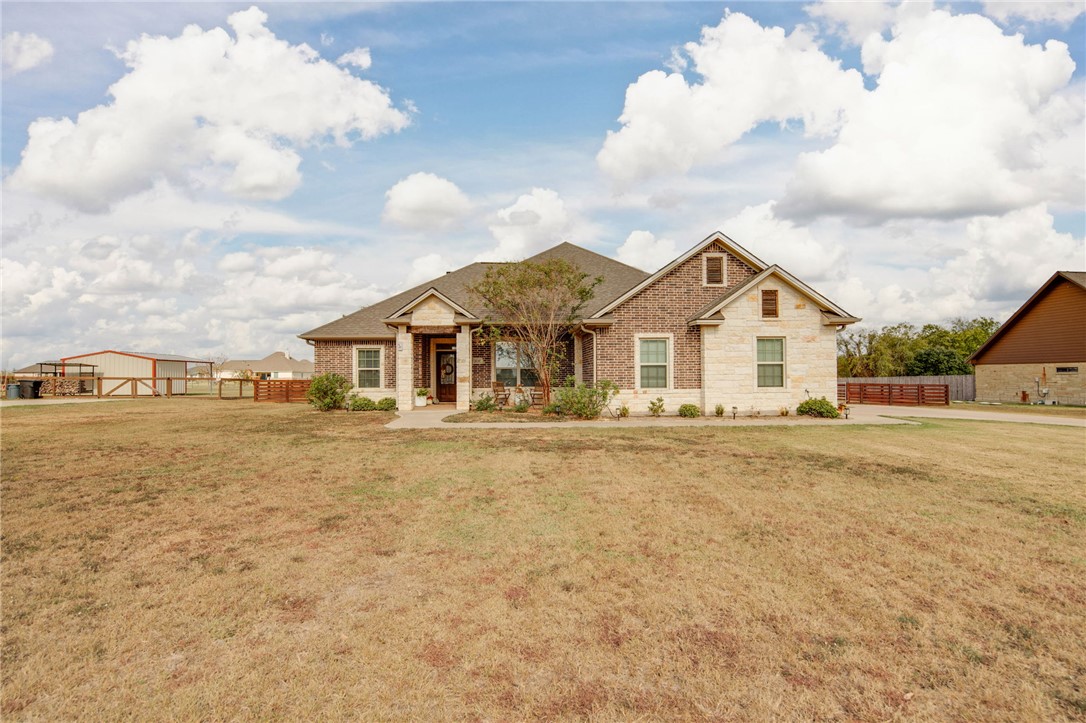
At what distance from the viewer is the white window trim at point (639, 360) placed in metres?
19.5

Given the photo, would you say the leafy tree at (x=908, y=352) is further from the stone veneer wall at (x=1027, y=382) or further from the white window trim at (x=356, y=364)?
the white window trim at (x=356, y=364)

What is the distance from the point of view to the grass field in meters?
3.15

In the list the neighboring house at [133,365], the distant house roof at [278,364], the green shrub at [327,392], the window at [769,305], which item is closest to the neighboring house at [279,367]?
the distant house roof at [278,364]

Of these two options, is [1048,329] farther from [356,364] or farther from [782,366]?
[356,364]

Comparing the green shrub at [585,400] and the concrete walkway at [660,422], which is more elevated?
the green shrub at [585,400]

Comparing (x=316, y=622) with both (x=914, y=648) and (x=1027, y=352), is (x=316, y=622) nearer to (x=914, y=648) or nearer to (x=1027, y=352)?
Result: (x=914, y=648)

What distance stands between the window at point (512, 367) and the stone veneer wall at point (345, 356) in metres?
4.95

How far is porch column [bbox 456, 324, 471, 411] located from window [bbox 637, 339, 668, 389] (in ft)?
21.5

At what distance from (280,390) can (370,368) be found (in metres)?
9.63

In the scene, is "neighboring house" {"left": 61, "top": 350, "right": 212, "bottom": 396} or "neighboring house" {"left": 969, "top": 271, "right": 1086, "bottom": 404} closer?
"neighboring house" {"left": 969, "top": 271, "right": 1086, "bottom": 404}

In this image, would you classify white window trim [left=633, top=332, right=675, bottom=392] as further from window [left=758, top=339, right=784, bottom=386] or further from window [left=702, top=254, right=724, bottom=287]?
window [left=758, top=339, right=784, bottom=386]

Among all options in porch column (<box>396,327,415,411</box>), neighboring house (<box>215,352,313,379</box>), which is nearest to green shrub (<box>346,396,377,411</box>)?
porch column (<box>396,327,415,411</box>)

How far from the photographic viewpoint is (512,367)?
72.4 feet

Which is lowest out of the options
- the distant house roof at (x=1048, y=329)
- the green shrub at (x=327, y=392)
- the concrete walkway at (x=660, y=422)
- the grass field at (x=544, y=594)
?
the grass field at (x=544, y=594)
